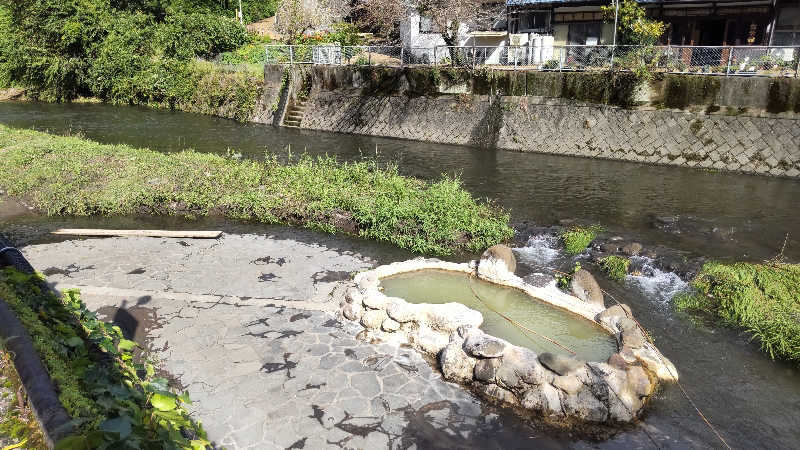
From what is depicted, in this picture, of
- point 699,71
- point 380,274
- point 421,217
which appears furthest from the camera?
point 699,71

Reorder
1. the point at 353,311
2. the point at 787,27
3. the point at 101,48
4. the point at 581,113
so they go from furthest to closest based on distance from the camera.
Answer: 1. the point at 101,48
2. the point at 787,27
3. the point at 581,113
4. the point at 353,311

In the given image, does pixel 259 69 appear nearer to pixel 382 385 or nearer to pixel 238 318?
pixel 238 318

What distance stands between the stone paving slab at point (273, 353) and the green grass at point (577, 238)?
16.6ft

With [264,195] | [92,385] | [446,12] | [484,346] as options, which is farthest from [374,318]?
[446,12]

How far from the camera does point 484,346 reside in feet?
25.8

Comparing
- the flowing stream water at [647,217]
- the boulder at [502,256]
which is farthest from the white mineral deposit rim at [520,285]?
the flowing stream water at [647,217]

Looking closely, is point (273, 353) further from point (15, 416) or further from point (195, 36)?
point (195, 36)

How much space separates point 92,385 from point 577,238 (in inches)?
476

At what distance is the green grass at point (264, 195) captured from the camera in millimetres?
13945

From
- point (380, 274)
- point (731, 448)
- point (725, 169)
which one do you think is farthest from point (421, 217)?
point (725, 169)

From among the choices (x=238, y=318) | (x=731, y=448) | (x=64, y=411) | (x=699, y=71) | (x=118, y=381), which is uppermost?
(x=699, y=71)

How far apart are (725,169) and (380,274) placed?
16118 mm

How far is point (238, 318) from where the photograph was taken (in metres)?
9.50

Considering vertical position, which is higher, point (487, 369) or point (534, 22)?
point (534, 22)
